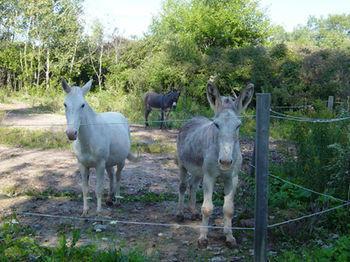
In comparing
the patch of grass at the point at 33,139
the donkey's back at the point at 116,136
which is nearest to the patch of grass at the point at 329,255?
the donkey's back at the point at 116,136

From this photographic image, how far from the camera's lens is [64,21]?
25484 millimetres

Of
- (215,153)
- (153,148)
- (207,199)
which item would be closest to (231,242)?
(207,199)

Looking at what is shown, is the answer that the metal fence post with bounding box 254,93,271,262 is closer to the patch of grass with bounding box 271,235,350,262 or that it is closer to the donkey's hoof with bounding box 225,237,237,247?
the patch of grass with bounding box 271,235,350,262

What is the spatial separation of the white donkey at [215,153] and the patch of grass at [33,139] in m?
6.16

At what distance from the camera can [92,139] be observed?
18.5 feet

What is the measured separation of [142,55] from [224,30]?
5.91 metres

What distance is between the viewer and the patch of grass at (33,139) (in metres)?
10.9

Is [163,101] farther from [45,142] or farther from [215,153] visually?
[215,153]

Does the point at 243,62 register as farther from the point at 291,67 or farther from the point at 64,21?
the point at 64,21

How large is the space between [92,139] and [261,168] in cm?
282

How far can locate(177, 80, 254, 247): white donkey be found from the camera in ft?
13.6

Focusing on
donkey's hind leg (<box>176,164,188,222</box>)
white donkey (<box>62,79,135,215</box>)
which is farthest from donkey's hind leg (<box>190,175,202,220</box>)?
white donkey (<box>62,79,135,215</box>)

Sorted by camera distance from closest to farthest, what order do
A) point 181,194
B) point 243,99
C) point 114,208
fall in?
point 243,99
point 181,194
point 114,208

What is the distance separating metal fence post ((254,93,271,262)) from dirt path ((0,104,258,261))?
714 mm
